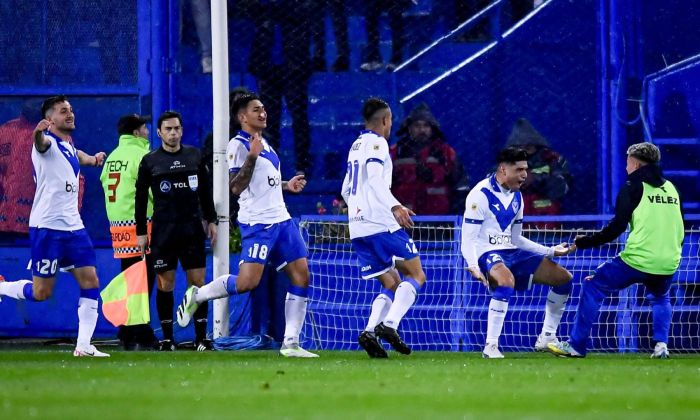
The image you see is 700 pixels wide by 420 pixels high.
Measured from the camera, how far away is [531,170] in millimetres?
14945

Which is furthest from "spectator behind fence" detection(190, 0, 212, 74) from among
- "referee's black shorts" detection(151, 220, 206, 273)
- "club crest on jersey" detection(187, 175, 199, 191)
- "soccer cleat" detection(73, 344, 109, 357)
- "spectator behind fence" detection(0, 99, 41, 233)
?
"soccer cleat" detection(73, 344, 109, 357)

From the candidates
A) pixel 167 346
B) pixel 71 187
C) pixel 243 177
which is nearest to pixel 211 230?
pixel 167 346

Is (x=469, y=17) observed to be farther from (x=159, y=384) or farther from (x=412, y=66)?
(x=159, y=384)

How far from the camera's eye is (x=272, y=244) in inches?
449

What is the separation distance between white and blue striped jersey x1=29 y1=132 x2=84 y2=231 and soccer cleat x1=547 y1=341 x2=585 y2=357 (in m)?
3.97

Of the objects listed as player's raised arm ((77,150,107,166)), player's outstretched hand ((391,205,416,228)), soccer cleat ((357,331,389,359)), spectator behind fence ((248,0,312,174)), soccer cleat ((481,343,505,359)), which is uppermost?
spectator behind fence ((248,0,312,174))

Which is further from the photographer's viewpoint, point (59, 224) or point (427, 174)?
point (427, 174)

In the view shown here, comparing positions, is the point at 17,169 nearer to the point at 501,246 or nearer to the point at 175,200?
the point at 175,200

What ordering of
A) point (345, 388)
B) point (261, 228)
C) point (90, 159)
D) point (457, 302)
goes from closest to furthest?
point (345, 388) < point (261, 228) < point (90, 159) < point (457, 302)

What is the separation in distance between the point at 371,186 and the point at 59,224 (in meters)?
2.48

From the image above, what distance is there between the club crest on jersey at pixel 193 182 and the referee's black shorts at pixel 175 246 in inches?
12.6

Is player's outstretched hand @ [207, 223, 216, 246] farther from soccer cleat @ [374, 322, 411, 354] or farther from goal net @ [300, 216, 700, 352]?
soccer cleat @ [374, 322, 411, 354]

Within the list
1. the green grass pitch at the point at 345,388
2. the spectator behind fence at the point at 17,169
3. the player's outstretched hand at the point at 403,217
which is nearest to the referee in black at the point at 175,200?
the green grass pitch at the point at 345,388

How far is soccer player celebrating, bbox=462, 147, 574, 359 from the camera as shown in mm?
11406
